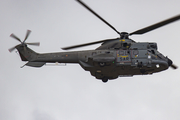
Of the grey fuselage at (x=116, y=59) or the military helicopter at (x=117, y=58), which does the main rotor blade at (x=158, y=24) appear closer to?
the military helicopter at (x=117, y=58)

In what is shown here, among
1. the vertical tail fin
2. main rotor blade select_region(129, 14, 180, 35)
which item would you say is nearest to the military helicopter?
main rotor blade select_region(129, 14, 180, 35)

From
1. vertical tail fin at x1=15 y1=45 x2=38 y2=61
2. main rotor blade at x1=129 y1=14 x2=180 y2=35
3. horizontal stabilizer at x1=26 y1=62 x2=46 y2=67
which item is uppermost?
main rotor blade at x1=129 y1=14 x2=180 y2=35

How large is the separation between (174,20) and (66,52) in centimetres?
1263

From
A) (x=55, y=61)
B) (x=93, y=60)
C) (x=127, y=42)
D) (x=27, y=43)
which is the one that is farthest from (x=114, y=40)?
(x=27, y=43)

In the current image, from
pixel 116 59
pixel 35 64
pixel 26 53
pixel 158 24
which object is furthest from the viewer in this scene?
pixel 26 53

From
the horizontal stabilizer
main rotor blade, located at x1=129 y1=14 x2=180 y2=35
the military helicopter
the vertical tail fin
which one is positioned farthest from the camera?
the vertical tail fin

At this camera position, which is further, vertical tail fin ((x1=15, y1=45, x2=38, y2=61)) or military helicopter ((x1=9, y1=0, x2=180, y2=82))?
vertical tail fin ((x1=15, y1=45, x2=38, y2=61))

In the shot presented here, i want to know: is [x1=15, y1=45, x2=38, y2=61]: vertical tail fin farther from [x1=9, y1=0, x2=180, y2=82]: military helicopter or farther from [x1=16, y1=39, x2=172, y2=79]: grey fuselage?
[x1=16, y1=39, x2=172, y2=79]: grey fuselage

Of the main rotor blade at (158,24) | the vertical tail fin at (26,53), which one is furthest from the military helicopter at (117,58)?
the vertical tail fin at (26,53)

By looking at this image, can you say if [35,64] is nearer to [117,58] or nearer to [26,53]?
[26,53]

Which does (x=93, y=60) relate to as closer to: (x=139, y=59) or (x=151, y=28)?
(x=139, y=59)

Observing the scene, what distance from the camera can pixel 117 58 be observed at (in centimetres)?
3131

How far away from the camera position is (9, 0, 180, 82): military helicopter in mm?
31047

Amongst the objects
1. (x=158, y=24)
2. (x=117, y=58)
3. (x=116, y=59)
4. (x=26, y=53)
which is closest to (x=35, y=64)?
(x=26, y=53)
